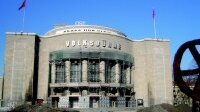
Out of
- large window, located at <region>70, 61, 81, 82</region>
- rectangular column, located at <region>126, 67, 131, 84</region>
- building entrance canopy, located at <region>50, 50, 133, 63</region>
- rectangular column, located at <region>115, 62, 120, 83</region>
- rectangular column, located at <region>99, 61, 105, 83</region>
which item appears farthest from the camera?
rectangular column, located at <region>126, 67, 131, 84</region>

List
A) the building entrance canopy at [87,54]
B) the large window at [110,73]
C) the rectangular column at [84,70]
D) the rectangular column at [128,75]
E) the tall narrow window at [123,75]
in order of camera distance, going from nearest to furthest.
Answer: the rectangular column at [84,70] → the building entrance canopy at [87,54] → the large window at [110,73] → the tall narrow window at [123,75] → the rectangular column at [128,75]

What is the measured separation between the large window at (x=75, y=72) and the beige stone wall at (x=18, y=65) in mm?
7808

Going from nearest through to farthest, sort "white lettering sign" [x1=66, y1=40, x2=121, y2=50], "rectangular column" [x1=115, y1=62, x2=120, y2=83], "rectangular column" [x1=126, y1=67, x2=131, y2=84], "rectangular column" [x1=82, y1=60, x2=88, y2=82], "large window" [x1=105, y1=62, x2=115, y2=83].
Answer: "rectangular column" [x1=82, y1=60, x2=88, y2=82]
"white lettering sign" [x1=66, y1=40, x2=121, y2=50]
"rectangular column" [x1=115, y1=62, x2=120, y2=83]
"large window" [x1=105, y1=62, x2=115, y2=83]
"rectangular column" [x1=126, y1=67, x2=131, y2=84]

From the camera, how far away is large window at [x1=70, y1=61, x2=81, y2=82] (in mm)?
61487

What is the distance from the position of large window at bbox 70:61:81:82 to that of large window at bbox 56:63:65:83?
1861 mm

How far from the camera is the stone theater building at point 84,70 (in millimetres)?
61219

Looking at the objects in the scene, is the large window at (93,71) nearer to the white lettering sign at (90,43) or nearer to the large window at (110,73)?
the large window at (110,73)

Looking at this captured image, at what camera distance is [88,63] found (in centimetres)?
6206

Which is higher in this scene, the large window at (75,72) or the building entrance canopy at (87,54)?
the building entrance canopy at (87,54)

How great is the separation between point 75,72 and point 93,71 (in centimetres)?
343

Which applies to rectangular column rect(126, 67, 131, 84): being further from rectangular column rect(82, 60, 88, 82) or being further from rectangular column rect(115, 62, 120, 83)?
rectangular column rect(82, 60, 88, 82)

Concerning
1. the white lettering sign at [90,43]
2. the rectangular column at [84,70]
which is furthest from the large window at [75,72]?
the white lettering sign at [90,43]

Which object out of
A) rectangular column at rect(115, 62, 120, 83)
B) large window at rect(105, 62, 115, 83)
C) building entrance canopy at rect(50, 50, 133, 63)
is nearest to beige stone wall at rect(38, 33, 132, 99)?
building entrance canopy at rect(50, 50, 133, 63)

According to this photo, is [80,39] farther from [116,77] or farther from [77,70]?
[116,77]
